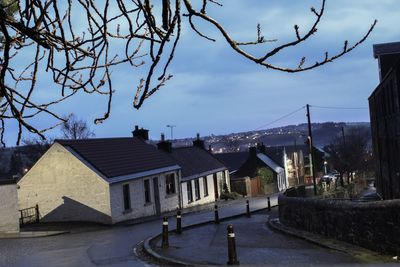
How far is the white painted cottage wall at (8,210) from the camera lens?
24.1 meters

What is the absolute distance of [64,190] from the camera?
3019cm

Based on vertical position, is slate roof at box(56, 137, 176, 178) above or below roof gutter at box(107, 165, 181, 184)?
above

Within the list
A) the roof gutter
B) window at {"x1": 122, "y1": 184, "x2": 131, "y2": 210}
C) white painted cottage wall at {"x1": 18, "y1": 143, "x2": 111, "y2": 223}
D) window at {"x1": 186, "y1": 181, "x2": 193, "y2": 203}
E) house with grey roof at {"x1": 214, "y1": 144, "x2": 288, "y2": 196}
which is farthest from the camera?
house with grey roof at {"x1": 214, "y1": 144, "x2": 288, "y2": 196}

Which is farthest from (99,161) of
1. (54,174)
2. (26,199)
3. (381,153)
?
(381,153)

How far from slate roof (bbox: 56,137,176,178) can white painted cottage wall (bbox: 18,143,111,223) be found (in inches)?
26.4

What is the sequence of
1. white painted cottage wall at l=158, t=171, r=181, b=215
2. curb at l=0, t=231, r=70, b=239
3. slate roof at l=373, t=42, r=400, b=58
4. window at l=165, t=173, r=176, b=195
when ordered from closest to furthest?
curb at l=0, t=231, r=70, b=239, white painted cottage wall at l=158, t=171, r=181, b=215, window at l=165, t=173, r=176, b=195, slate roof at l=373, t=42, r=400, b=58

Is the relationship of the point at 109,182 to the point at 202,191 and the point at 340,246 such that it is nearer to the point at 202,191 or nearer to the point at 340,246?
the point at 340,246

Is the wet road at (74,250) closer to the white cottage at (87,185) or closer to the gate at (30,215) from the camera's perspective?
the white cottage at (87,185)

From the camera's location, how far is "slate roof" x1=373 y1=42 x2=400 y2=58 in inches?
1481

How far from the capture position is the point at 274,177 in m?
67.9

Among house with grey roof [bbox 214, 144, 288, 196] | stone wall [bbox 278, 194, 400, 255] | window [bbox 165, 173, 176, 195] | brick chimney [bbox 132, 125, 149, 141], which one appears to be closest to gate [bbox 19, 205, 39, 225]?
window [bbox 165, 173, 176, 195]

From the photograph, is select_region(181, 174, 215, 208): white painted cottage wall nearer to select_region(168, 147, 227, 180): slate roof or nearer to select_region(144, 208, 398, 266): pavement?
select_region(168, 147, 227, 180): slate roof

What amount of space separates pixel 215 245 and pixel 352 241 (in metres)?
4.04

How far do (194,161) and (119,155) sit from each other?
1312 cm
